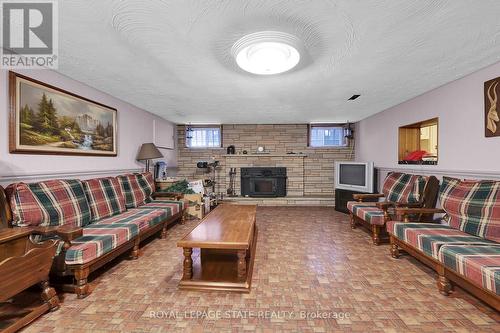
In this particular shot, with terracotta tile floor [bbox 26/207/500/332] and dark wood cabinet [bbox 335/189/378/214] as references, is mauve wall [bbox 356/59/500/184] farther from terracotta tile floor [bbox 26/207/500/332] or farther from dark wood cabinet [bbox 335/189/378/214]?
terracotta tile floor [bbox 26/207/500/332]

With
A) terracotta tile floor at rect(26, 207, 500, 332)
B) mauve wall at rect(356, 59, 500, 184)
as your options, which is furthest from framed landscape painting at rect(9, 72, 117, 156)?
mauve wall at rect(356, 59, 500, 184)

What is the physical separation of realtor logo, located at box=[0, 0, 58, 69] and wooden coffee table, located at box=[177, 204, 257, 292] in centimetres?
196

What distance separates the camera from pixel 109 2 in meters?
1.33

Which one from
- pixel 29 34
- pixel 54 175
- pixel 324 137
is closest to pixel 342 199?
pixel 324 137

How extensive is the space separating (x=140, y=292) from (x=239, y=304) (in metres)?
0.90

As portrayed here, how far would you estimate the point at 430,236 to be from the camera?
1.97 metres

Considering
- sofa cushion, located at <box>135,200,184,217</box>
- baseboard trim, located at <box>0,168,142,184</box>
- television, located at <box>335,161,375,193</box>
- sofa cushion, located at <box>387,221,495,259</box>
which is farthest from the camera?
television, located at <box>335,161,375,193</box>

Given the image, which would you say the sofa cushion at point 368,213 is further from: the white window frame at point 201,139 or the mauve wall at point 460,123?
the white window frame at point 201,139

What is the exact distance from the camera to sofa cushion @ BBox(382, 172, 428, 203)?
2881 millimetres

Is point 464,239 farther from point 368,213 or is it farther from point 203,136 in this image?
point 203,136

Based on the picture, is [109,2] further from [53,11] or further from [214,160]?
[214,160]

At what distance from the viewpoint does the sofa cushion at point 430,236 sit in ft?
6.07

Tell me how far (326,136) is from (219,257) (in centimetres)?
462

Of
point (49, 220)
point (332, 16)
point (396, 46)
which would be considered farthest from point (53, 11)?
point (396, 46)
